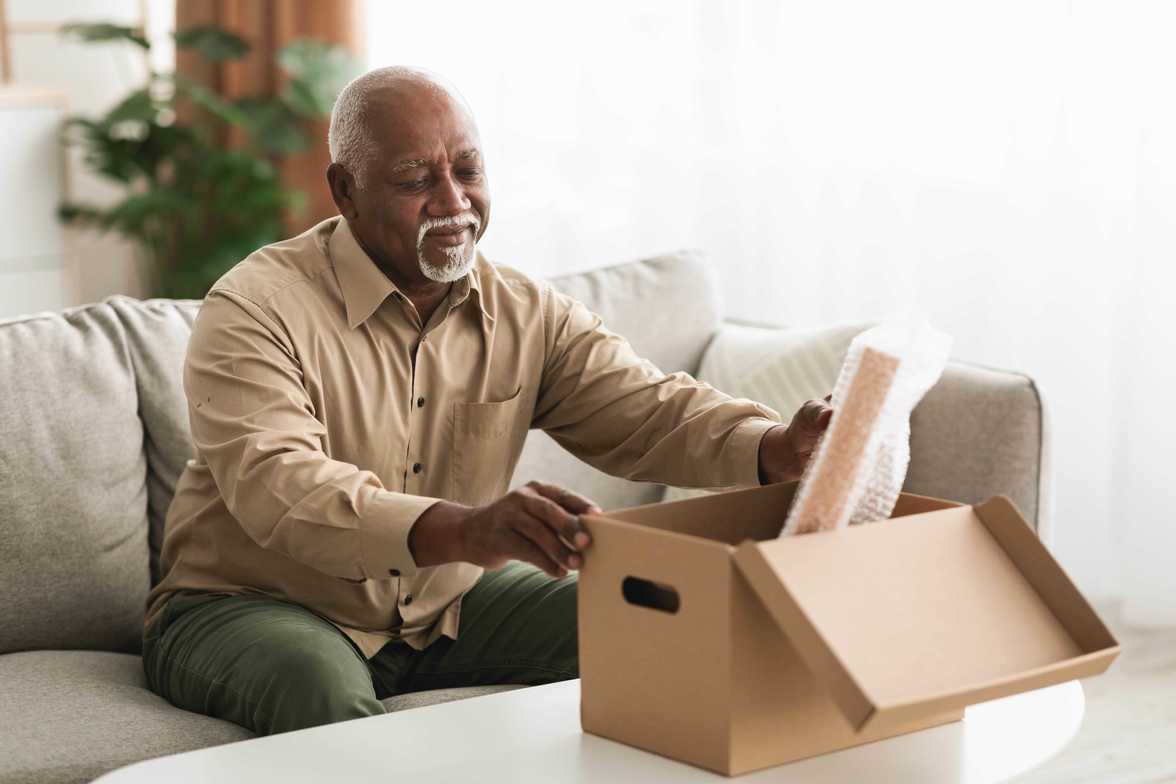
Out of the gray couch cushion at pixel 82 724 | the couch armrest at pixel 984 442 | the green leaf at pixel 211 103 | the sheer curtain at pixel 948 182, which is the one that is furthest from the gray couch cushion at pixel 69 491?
the green leaf at pixel 211 103

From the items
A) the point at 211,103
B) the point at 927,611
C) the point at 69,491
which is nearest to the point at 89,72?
the point at 211,103

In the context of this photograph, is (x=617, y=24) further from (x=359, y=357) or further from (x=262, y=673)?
(x=262, y=673)

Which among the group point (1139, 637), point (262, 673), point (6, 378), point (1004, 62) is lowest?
point (1139, 637)

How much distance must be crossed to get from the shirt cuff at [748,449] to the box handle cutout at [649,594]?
21 centimetres

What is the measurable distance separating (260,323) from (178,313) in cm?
54

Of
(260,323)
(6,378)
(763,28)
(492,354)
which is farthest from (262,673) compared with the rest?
(763,28)

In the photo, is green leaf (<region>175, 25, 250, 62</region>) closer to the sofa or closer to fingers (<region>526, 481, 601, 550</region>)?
the sofa

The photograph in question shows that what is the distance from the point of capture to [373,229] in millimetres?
1878

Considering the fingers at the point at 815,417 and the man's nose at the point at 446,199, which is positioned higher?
the man's nose at the point at 446,199

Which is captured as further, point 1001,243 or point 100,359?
point 1001,243

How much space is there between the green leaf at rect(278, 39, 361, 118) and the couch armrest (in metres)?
2.72

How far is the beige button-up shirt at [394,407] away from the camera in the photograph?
171 cm

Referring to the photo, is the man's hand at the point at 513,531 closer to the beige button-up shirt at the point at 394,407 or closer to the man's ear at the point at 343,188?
the beige button-up shirt at the point at 394,407

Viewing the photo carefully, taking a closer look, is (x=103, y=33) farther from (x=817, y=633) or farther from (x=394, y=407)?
(x=817, y=633)
